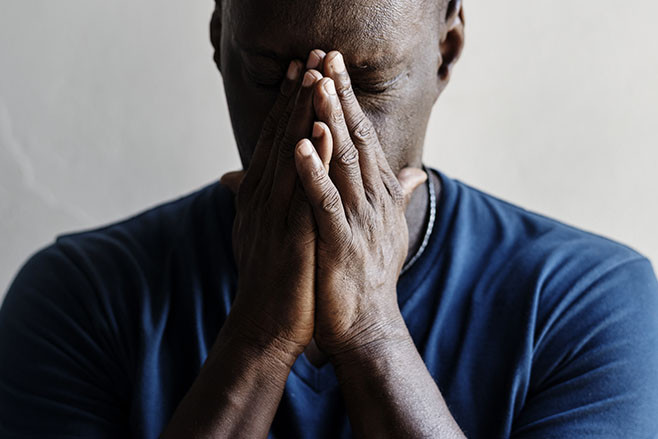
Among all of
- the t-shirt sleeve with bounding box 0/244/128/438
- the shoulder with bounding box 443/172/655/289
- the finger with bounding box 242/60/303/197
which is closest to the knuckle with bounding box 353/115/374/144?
the finger with bounding box 242/60/303/197

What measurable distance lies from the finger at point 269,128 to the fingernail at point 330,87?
9cm

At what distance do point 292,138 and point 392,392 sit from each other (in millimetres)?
364

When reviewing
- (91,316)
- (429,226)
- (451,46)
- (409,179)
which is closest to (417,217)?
(429,226)

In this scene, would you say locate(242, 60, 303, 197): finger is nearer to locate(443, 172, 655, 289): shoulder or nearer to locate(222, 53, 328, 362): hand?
locate(222, 53, 328, 362): hand

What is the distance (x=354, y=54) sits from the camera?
1022mm

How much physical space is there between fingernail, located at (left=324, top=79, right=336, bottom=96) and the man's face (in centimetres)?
8

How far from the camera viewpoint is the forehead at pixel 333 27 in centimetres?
101

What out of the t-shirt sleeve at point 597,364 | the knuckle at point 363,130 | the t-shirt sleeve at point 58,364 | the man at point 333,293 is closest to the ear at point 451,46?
the man at point 333,293

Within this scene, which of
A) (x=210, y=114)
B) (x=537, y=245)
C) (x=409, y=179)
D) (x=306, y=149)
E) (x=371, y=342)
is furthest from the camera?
(x=210, y=114)

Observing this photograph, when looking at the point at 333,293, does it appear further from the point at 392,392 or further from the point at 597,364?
the point at 597,364

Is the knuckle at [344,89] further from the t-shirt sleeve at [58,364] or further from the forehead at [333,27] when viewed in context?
the t-shirt sleeve at [58,364]

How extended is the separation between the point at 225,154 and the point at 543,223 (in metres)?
0.81

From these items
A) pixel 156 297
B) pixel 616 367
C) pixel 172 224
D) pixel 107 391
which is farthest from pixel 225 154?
pixel 616 367

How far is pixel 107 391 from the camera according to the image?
1204mm
